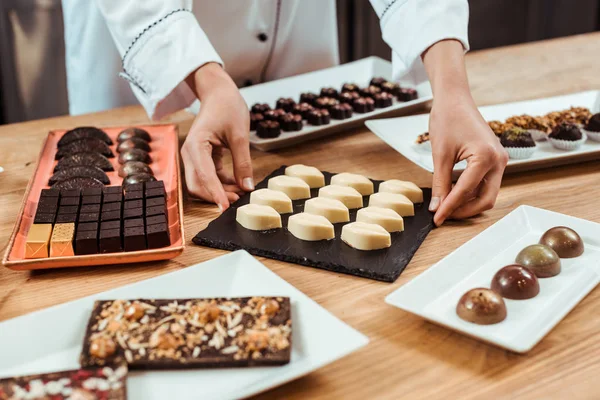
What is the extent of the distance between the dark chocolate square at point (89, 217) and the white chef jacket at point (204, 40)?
53 cm

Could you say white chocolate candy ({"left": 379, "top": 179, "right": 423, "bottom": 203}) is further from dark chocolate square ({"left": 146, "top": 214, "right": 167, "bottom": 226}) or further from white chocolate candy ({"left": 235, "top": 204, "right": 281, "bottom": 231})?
dark chocolate square ({"left": 146, "top": 214, "right": 167, "bottom": 226})

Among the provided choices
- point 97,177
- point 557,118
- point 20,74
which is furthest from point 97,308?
point 20,74

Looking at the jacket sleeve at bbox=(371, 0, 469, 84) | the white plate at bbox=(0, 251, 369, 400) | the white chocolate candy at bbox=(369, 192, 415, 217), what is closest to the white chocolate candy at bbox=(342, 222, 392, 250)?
Answer: the white chocolate candy at bbox=(369, 192, 415, 217)

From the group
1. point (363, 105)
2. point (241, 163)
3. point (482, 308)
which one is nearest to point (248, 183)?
point (241, 163)

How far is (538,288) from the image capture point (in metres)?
1.22

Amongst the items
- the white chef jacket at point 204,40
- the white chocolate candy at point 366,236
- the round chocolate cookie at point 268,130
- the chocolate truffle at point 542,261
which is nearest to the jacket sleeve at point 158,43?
the white chef jacket at point 204,40

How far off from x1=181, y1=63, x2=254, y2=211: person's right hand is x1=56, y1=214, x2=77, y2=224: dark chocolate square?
323mm

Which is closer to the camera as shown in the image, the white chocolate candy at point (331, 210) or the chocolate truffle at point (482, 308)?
the chocolate truffle at point (482, 308)

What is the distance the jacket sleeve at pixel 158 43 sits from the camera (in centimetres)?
186

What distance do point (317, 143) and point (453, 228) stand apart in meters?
0.66

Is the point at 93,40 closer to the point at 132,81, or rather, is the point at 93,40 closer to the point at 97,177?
the point at 132,81

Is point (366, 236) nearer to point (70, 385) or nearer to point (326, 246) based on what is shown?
point (326, 246)

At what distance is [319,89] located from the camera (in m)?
2.50

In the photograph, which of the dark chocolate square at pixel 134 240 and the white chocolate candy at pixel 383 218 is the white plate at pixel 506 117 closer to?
the white chocolate candy at pixel 383 218
